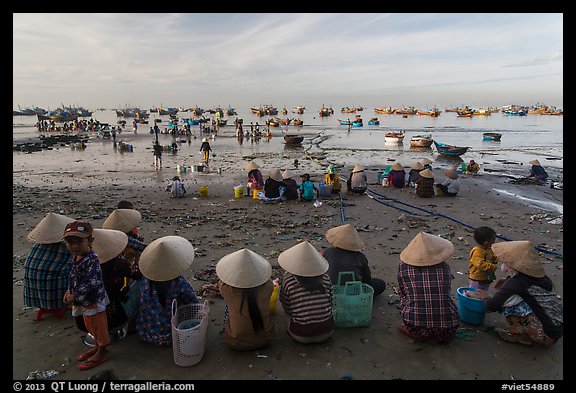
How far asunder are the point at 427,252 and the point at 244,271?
2259 mm

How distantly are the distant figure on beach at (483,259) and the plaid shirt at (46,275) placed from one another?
593 centimetres

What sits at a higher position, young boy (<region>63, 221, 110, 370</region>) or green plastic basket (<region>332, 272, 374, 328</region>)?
Answer: young boy (<region>63, 221, 110, 370</region>)

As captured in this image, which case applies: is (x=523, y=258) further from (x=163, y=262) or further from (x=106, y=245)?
(x=106, y=245)

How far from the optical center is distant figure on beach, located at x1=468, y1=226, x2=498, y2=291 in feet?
16.3

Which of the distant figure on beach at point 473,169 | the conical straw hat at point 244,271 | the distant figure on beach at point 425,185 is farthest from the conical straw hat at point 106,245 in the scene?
the distant figure on beach at point 473,169

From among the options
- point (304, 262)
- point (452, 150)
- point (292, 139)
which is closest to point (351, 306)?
point (304, 262)

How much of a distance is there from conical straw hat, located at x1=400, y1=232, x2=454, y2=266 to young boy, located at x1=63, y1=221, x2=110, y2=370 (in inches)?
146

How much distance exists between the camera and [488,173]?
19.6m

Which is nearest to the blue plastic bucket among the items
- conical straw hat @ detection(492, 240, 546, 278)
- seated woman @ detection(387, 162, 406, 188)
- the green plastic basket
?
conical straw hat @ detection(492, 240, 546, 278)

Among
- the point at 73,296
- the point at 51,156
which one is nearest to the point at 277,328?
the point at 73,296

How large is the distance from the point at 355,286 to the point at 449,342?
1.34 m

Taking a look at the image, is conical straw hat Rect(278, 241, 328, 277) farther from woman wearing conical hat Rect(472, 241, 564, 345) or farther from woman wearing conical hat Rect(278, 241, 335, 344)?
woman wearing conical hat Rect(472, 241, 564, 345)
